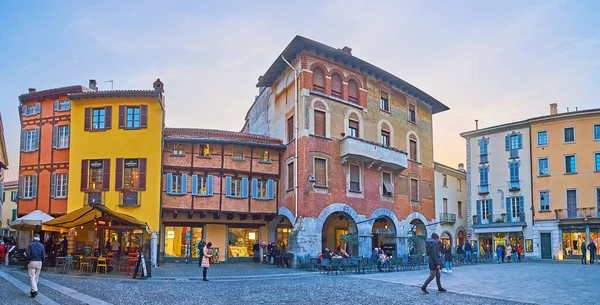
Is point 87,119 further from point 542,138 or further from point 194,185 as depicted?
point 542,138

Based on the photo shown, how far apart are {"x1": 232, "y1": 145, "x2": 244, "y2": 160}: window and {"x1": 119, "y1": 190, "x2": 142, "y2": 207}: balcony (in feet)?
18.4

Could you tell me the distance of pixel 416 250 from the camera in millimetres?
37188

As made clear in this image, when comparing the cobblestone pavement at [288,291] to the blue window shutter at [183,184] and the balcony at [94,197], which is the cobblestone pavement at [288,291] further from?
the blue window shutter at [183,184]

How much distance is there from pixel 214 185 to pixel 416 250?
631 inches

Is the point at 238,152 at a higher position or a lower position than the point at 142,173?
higher

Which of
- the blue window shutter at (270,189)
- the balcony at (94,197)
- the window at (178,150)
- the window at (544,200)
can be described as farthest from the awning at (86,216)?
the window at (544,200)

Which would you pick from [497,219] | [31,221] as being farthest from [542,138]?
[31,221]

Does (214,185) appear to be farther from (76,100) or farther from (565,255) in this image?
(565,255)

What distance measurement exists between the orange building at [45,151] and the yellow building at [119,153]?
3.79 ft

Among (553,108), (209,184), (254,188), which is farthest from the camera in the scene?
(553,108)

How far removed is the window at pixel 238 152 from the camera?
29.9 meters

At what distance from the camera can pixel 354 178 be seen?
31281 mm

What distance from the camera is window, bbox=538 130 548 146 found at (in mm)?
44125

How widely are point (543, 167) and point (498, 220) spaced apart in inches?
234
